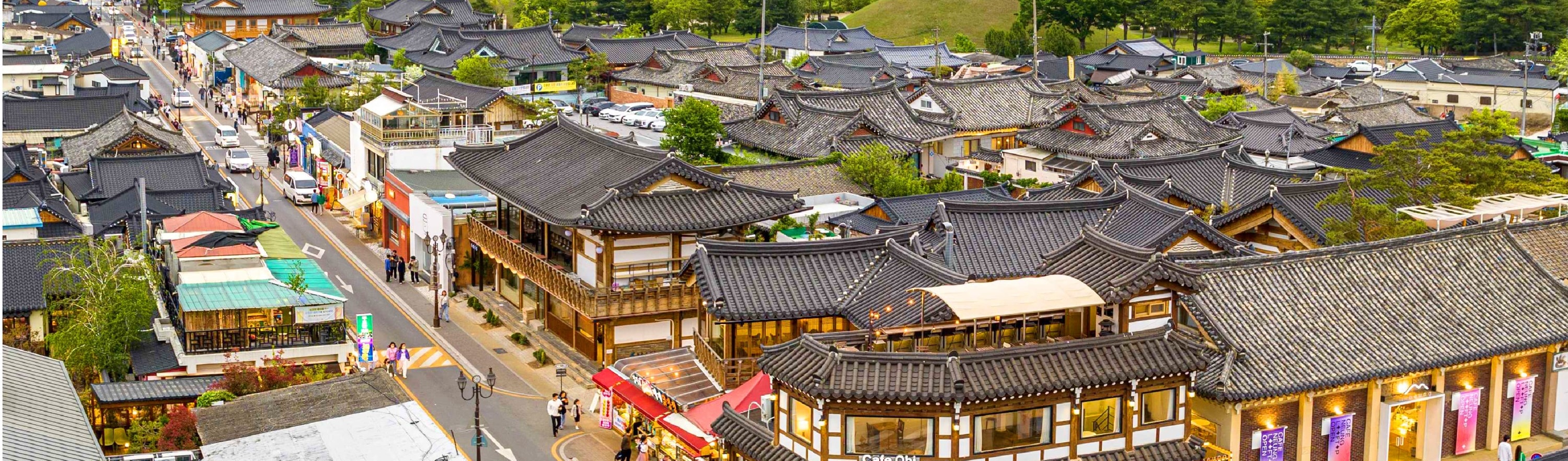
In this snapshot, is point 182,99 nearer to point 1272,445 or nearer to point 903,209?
point 903,209

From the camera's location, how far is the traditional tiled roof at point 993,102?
82000 millimetres

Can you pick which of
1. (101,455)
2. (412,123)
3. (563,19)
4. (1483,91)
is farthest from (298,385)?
(563,19)

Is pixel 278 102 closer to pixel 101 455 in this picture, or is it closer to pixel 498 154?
pixel 498 154

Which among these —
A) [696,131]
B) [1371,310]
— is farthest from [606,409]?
[696,131]

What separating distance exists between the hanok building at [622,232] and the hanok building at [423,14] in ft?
301

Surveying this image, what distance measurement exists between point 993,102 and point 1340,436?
170 ft

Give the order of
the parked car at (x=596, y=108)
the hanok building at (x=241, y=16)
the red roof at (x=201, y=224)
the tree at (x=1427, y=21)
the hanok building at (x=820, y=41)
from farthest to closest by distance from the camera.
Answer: the hanok building at (x=241, y=16), the hanok building at (x=820, y=41), the tree at (x=1427, y=21), the parked car at (x=596, y=108), the red roof at (x=201, y=224)

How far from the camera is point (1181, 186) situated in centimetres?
5794

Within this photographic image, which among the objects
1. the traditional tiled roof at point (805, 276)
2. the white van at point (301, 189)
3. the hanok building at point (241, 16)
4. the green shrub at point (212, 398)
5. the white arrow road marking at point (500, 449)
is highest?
the hanok building at point (241, 16)

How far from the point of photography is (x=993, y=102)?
8450 centimetres

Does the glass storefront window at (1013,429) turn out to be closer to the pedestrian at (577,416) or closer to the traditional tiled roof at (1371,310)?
the traditional tiled roof at (1371,310)

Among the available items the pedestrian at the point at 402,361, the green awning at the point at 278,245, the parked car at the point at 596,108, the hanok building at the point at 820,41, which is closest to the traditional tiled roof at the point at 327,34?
the parked car at the point at 596,108

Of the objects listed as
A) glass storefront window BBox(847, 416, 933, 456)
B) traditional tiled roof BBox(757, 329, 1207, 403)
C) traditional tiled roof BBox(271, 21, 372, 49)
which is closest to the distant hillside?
traditional tiled roof BBox(271, 21, 372, 49)

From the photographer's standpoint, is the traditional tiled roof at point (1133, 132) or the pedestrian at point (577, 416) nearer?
the pedestrian at point (577, 416)
